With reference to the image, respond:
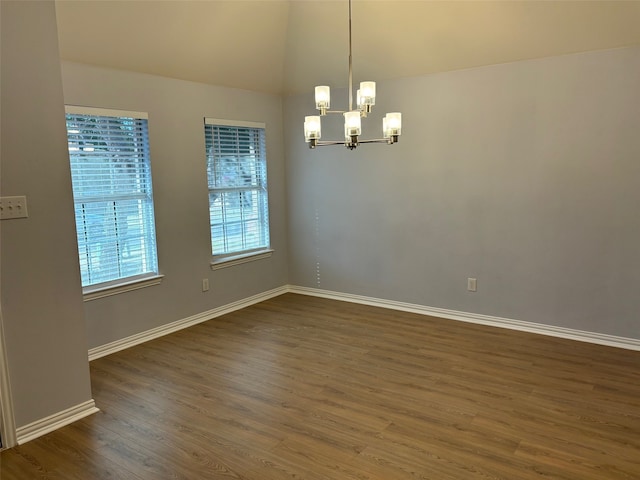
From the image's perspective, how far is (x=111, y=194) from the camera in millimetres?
3797

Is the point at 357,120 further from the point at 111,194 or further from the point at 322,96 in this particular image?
the point at 111,194

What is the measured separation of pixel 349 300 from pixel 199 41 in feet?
9.52

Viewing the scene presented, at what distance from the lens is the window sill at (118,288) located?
3645mm

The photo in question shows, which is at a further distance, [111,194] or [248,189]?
[248,189]

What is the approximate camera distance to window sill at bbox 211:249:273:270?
4.72m

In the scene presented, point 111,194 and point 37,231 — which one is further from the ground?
point 111,194

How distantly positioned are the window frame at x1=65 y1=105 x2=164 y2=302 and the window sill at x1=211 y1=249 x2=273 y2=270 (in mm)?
661

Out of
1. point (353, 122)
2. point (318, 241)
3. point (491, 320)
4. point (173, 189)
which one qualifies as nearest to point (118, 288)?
point (173, 189)

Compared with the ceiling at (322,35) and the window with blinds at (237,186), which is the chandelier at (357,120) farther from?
the window with blinds at (237,186)

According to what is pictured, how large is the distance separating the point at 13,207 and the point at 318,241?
10.7 feet

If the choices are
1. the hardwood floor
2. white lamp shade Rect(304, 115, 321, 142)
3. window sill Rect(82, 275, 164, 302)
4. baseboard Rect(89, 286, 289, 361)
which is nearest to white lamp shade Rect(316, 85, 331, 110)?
white lamp shade Rect(304, 115, 321, 142)

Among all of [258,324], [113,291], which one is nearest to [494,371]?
[258,324]

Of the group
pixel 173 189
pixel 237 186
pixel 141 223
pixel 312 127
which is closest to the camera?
pixel 312 127

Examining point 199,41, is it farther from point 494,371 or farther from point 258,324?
point 494,371
